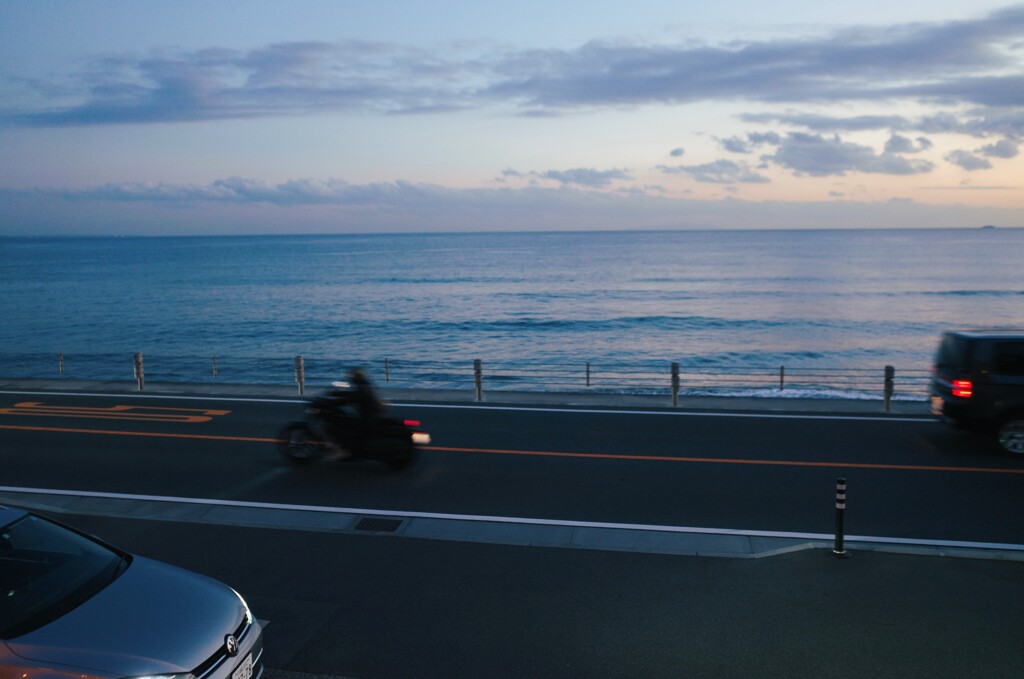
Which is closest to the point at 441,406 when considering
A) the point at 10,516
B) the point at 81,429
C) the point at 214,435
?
the point at 214,435

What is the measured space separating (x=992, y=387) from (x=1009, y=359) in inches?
21.9

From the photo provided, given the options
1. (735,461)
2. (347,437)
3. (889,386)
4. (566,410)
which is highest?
(347,437)

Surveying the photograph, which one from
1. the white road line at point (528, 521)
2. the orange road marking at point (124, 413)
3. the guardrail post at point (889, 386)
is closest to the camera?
the white road line at point (528, 521)

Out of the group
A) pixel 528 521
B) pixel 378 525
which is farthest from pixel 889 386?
pixel 378 525

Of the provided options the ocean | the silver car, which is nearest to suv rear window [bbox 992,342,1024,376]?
the ocean

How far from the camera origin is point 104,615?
5.00m

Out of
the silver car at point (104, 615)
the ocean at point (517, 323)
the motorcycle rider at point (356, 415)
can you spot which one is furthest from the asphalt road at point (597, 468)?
the ocean at point (517, 323)

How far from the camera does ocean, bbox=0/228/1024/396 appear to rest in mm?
41344

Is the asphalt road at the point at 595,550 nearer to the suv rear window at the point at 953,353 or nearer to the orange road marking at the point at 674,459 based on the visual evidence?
the orange road marking at the point at 674,459

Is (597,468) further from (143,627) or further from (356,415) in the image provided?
(143,627)

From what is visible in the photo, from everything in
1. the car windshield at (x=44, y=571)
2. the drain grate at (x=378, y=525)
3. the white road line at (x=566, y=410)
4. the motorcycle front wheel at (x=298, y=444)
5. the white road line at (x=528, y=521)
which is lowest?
the white road line at (x=566, y=410)

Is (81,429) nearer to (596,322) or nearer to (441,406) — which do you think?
(441,406)

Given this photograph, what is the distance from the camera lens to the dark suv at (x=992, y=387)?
12.6m

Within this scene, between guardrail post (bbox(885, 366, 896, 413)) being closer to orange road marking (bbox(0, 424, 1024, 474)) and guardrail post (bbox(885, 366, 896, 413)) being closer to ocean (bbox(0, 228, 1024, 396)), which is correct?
orange road marking (bbox(0, 424, 1024, 474))
